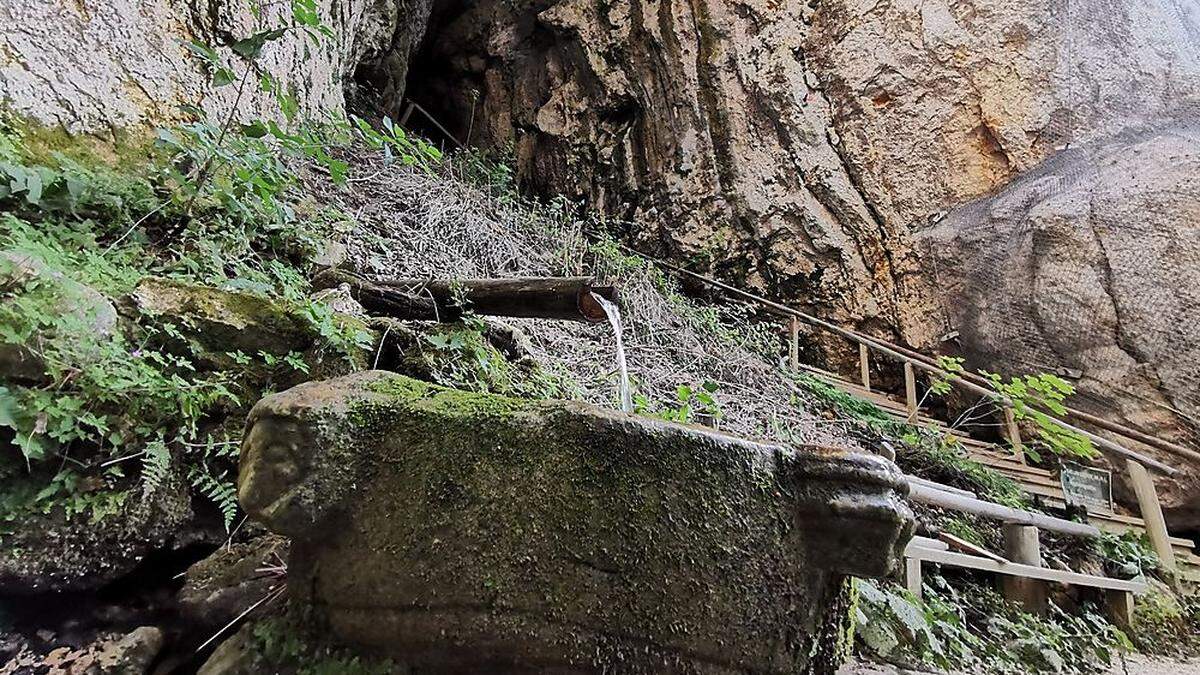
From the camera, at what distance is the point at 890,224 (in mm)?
5816

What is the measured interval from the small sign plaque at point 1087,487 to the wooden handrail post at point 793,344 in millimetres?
2085

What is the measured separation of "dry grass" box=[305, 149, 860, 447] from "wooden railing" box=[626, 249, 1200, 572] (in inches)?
22.4

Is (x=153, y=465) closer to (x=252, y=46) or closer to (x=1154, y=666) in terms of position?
(x=252, y=46)

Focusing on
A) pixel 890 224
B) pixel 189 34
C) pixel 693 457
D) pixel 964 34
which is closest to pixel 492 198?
pixel 189 34

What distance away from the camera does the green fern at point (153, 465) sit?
4.17 feet

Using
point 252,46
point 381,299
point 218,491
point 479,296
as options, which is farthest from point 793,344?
point 218,491

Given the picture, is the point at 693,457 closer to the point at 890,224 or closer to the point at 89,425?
the point at 89,425

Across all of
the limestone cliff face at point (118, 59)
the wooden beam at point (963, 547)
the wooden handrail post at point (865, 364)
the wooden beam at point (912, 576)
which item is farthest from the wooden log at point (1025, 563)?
the limestone cliff face at point (118, 59)

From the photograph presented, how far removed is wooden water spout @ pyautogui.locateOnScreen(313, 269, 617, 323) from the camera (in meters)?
1.88

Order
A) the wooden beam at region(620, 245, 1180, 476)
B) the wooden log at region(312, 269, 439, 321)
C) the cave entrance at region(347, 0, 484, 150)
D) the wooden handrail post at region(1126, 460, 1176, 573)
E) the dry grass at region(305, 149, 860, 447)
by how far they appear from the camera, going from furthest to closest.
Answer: the cave entrance at region(347, 0, 484, 150), the wooden beam at region(620, 245, 1180, 476), the wooden handrail post at region(1126, 460, 1176, 573), the dry grass at region(305, 149, 860, 447), the wooden log at region(312, 269, 439, 321)

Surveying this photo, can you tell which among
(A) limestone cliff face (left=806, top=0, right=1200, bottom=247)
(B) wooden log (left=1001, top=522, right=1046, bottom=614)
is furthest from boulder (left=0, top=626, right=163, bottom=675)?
(A) limestone cliff face (left=806, top=0, right=1200, bottom=247)

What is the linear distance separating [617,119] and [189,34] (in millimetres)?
4808

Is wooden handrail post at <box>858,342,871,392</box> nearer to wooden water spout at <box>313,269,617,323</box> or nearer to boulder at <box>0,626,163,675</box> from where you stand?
wooden water spout at <box>313,269,617,323</box>

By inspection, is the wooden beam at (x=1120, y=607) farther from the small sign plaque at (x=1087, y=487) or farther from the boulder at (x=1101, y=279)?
the boulder at (x=1101, y=279)
